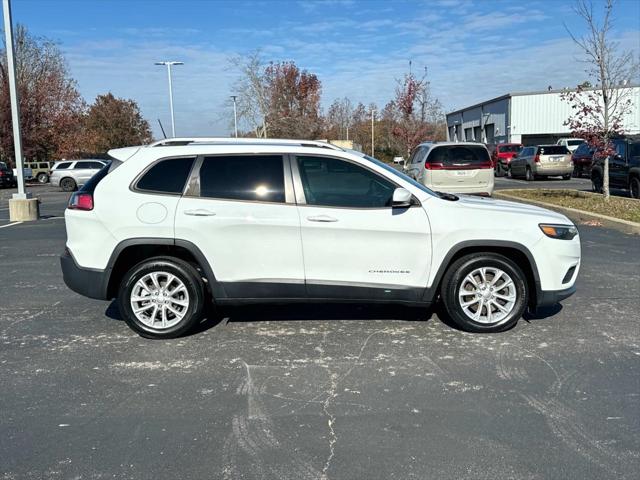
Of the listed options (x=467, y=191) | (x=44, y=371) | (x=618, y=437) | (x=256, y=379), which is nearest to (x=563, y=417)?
(x=618, y=437)

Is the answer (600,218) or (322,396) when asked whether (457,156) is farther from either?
(322,396)

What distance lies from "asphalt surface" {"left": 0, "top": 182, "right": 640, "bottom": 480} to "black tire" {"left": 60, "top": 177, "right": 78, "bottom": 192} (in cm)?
2525

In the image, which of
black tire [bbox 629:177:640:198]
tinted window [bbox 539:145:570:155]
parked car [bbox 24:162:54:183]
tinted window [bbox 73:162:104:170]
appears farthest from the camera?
parked car [bbox 24:162:54:183]

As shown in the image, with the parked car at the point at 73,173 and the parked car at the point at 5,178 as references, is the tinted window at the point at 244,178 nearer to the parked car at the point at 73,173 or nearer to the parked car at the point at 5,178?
the parked car at the point at 73,173

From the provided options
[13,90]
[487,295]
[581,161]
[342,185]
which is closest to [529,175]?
[581,161]

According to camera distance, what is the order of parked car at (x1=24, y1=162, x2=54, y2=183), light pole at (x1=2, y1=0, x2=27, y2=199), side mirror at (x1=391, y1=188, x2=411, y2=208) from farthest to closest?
parked car at (x1=24, y1=162, x2=54, y2=183) < light pole at (x1=2, y1=0, x2=27, y2=199) < side mirror at (x1=391, y1=188, x2=411, y2=208)

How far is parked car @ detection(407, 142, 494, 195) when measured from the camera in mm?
13781

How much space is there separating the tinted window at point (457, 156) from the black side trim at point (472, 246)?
9014 millimetres

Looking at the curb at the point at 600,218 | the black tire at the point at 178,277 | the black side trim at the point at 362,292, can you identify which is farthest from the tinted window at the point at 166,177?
the curb at the point at 600,218

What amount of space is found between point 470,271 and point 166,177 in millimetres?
2873

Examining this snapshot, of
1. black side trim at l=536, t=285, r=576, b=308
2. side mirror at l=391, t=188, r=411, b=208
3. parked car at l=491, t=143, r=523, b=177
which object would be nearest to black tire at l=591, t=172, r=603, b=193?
black side trim at l=536, t=285, r=576, b=308

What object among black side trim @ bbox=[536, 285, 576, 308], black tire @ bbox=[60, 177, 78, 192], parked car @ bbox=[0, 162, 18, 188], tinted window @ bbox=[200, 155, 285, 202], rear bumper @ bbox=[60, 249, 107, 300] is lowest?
black side trim @ bbox=[536, 285, 576, 308]

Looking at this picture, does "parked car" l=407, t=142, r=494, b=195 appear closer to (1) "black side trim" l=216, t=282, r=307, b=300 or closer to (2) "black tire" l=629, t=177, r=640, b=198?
(2) "black tire" l=629, t=177, r=640, b=198

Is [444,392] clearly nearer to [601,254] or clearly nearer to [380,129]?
[601,254]
